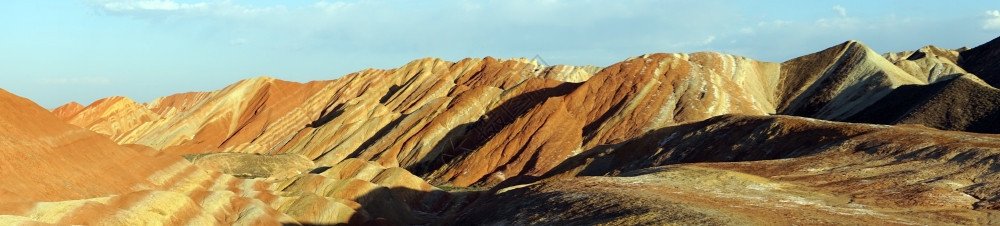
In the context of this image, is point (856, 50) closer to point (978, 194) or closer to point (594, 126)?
point (594, 126)

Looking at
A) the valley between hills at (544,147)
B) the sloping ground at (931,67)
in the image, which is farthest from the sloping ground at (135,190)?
the sloping ground at (931,67)

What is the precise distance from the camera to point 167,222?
168 feet

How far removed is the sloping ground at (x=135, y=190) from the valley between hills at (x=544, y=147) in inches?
8.6

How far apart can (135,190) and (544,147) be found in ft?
153

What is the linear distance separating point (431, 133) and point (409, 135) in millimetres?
3582

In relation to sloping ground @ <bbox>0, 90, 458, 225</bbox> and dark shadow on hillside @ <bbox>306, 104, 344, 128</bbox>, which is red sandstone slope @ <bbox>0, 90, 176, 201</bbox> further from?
dark shadow on hillside @ <bbox>306, 104, 344, 128</bbox>

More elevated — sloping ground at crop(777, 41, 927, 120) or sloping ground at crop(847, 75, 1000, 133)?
sloping ground at crop(777, 41, 927, 120)

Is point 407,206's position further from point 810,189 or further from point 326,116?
point 326,116

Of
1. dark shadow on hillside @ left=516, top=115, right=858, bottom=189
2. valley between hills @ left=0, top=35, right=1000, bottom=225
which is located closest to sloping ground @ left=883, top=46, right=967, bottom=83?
valley between hills @ left=0, top=35, right=1000, bottom=225

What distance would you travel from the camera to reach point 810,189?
4297cm

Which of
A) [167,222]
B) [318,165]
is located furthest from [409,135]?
[167,222]

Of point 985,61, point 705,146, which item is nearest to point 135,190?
point 705,146

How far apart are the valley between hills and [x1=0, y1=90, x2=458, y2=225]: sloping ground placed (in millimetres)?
218

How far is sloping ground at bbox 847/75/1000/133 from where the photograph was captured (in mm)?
82750
